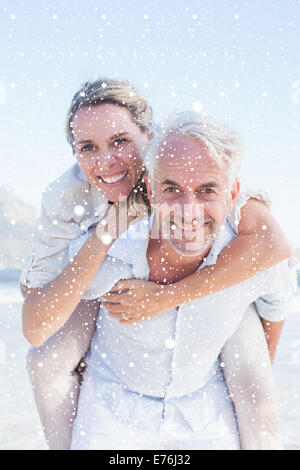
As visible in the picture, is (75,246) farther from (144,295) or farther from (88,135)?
(88,135)

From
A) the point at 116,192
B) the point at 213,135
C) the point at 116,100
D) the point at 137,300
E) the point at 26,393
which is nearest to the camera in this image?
the point at 213,135

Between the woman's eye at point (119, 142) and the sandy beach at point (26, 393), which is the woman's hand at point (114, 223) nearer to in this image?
the woman's eye at point (119, 142)

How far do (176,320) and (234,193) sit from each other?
50 cm

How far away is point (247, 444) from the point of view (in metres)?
1.95

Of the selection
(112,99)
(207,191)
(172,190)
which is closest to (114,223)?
(172,190)

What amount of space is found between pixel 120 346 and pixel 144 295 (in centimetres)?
24

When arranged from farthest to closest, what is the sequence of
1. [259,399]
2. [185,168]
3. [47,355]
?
[47,355], [259,399], [185,168]

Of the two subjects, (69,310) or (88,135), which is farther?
(88,135)

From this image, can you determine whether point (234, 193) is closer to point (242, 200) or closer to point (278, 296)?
point (242, 200)

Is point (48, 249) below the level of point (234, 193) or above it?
below

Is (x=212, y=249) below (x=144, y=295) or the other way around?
the other way around

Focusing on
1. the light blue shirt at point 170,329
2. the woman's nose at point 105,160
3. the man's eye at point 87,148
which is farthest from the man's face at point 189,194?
the man's eye at point 87,148

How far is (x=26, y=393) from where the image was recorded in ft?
12.9
